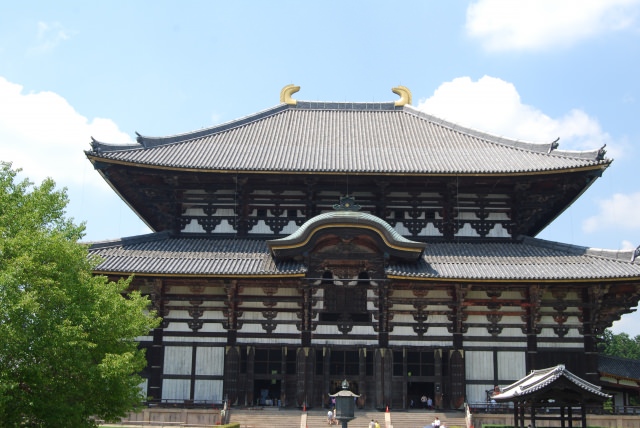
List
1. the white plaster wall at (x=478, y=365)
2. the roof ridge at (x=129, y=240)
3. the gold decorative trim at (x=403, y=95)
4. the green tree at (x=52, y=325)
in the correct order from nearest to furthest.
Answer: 1. the green tree at (x=52, y=325)
2. the white plaster wall at (x=478, y=365)
3. the roof ridge at (x=129, y=240)
4. the gold decorative trim at (x=403, y=95)

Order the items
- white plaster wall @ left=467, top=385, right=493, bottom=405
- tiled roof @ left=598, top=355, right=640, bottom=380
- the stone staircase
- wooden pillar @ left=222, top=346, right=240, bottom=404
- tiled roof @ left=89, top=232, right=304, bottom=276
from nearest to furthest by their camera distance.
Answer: the stone staircase, tiled roof @ left=89, top=232, right=304, bottom=276, wooden pillar @ left=222, top=346, right=240, bottom=404, white plaster wall @ left=467, top=385, right=493, bottom=405, tiled roof @ left=598, top=355, right=640, bottom=380

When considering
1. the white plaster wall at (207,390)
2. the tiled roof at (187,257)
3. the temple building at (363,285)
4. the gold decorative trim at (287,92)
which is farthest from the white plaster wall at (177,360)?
the gold decorative trim at (287,92)

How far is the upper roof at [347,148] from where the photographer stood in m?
35.3

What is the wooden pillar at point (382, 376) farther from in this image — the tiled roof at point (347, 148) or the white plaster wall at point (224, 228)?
the white plaster wall at point (224, 228)

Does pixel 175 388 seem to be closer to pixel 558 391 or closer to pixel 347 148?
pixel 347 148

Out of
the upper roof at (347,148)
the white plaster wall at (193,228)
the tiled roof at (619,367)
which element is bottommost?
the tiled roof at (619,367)

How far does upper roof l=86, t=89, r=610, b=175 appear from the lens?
3528 centimetres

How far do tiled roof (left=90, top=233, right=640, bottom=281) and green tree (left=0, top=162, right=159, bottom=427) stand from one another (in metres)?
9.64

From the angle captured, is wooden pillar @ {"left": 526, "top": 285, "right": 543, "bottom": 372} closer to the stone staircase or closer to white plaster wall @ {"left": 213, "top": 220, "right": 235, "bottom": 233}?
the stone staircase

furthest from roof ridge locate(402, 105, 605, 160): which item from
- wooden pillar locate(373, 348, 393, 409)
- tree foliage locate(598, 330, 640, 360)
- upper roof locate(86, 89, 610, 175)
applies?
tree foliage locate(598, 330, 640, 360)

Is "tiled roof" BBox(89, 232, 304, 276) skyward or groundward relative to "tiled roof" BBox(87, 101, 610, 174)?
groundward

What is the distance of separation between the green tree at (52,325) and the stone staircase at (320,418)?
8044 millimetres

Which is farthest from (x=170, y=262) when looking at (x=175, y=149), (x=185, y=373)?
(x=175, y=149)

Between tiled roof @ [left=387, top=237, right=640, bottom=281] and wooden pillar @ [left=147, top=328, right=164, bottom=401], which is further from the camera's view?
wooden pillar @ [left=147, top=328, right=164, bottom=401]
